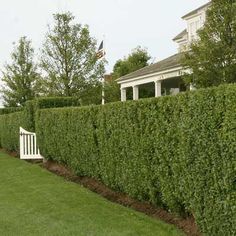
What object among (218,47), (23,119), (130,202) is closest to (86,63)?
(23,119)

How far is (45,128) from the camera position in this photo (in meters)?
15.0

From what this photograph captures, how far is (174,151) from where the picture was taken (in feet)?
22.2

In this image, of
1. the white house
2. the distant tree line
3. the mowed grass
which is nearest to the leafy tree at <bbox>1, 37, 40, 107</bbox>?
the distant tree line

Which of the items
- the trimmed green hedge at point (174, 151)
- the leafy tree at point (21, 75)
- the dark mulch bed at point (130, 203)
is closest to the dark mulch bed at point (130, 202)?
the dark mulch bed at point (130, 203)

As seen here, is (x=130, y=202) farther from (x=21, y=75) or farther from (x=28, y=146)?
(x=21, y=75)

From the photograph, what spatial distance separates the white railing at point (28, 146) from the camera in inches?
667

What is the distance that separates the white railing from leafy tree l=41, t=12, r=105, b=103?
19.7ft

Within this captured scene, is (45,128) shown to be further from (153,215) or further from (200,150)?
(200,150)

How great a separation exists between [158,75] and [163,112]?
17897 millimetres

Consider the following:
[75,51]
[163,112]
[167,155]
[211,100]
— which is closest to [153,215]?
[167,155]

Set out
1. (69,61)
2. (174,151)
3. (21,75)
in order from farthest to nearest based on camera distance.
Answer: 1. (21,75)
2. (69,61)
3. (174,151)

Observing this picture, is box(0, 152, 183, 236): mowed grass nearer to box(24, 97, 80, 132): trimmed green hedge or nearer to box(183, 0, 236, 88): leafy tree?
box(24, 97, 80, 132): trimmed green hedge

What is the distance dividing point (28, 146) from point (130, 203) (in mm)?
9061

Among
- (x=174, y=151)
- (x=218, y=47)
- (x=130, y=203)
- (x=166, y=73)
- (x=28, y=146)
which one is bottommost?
(x=130, y=203)
